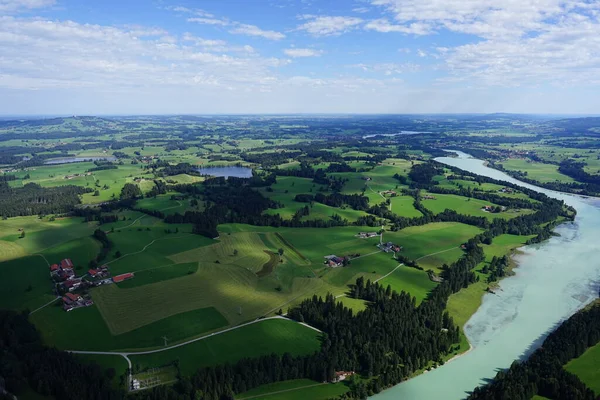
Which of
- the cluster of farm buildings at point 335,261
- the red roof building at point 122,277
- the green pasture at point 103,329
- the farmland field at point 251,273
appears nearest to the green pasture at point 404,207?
the farmland field at point 251,273

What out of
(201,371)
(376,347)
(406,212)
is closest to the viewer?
(201,371)

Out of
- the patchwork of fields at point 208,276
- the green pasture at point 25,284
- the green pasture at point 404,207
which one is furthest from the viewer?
the green pasture at point 404,207

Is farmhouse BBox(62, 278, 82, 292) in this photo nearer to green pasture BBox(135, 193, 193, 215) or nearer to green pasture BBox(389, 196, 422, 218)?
green pasture BBox(135, 193, 193, 215)

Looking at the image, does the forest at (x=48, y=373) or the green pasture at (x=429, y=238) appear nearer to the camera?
the forest at (x=48, y=373)

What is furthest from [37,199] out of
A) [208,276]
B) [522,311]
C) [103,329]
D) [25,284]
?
[522,311]

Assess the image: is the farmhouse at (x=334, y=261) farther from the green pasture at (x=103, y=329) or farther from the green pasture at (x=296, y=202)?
the green pasture at (x=296, y=202)

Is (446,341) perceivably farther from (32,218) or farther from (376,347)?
(32,218)

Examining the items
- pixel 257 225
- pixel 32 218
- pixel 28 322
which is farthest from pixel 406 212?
pixel 32 218
